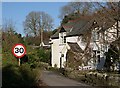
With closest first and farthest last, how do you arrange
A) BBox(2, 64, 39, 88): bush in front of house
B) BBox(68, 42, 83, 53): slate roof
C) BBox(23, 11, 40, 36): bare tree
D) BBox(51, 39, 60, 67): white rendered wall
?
BBox(2, 64, 39, 88): bush in front of house, BBox(68, 42, 83, 53): slate roof, BBox(51, 39, 60, 67): white rendered wall, BBox(23, 11, 40, 36): bare tree

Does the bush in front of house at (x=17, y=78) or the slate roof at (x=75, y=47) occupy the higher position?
the slate roof at (x=75, y=47)

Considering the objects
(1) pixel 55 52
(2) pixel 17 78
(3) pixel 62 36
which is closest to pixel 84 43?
(3) pixel 62 36

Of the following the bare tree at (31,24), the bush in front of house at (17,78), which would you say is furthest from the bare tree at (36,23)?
the bush in front of house at (17,78)

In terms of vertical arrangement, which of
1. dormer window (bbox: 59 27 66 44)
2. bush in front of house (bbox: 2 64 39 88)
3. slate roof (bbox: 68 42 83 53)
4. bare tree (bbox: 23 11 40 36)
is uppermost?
bare tree (bbox: 23 11 40 36)

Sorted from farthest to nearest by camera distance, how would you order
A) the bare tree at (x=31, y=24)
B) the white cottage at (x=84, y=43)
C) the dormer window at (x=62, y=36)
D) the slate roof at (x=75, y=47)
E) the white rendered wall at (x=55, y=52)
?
the bare tree at (x=31, y=24)
the white rendered wall at (x=55, y=52)
the dormer window at (x=62, y=36)
the slate roof at (x=75, y=47)
the white cottage at (x=84, y=43)

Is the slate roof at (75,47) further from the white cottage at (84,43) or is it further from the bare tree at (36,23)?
the bare tree at (36,23)

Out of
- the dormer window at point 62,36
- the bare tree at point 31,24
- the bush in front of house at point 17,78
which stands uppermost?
the bare tree at point 31,24

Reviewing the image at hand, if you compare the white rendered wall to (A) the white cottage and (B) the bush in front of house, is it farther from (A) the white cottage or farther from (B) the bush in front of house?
(B) the bush in front of house

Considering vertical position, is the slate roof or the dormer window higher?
the dormer window

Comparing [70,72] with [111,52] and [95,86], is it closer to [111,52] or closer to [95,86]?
[111,52]

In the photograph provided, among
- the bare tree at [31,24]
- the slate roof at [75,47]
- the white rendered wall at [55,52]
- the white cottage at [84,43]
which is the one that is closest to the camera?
the white cottage at [84,43]

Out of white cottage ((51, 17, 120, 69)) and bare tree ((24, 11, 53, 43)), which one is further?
bare tree ((24, 11, 53, 43))

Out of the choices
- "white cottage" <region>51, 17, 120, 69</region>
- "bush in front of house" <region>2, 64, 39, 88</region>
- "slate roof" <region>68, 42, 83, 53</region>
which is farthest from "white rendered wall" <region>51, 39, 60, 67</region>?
"bush in front of house" <region>2, 64, 39, 88</region>

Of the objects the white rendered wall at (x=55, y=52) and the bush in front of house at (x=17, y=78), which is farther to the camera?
the white rendered wall at (x=55, y=52)
